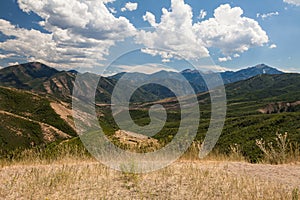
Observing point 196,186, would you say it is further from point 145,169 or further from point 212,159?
point 212,159

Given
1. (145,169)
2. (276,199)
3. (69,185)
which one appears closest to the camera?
(276,199)

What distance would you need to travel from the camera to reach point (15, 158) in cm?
945

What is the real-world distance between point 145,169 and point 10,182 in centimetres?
327

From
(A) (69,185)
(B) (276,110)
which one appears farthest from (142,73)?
(B) (276,110)

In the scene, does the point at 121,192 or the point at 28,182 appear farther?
the point at 28,182

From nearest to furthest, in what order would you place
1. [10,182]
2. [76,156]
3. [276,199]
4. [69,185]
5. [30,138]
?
[276,199] < [69,185] < [10,182] < [76,156] < [30,138]

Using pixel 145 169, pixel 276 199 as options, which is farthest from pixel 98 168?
pixel 276 199

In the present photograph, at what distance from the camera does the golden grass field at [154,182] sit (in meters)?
5.71

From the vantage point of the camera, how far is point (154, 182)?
668cm

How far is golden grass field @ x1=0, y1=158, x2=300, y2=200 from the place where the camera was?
5715 millimetres

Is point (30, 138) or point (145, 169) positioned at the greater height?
point (145, 169)

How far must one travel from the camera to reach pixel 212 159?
9.48 meters

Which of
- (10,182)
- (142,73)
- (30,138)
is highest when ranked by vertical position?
(142,73)

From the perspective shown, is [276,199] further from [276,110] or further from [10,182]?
[276,110]
